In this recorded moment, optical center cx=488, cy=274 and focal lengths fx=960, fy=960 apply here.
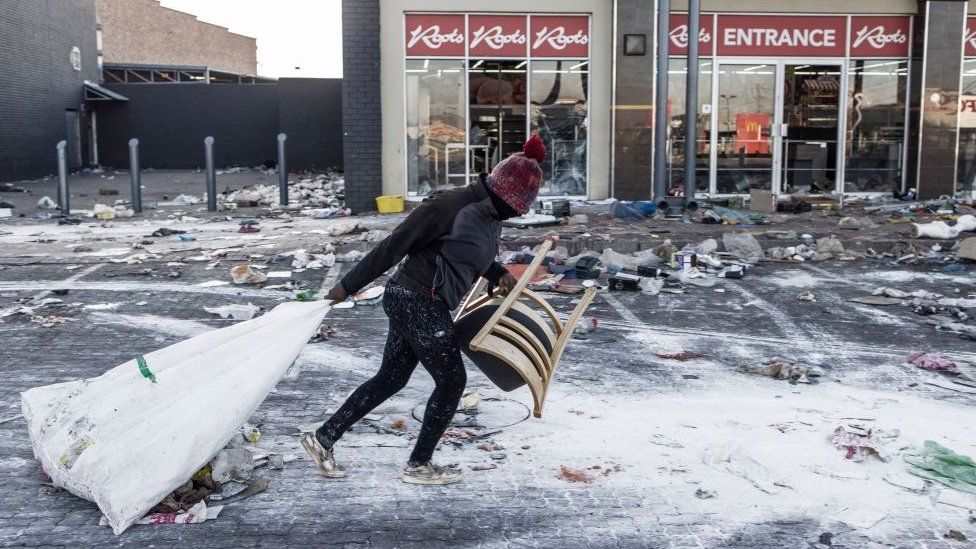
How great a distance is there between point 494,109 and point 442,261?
12864 mm

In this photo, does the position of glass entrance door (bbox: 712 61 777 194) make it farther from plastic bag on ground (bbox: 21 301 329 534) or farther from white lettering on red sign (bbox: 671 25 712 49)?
plastic bag on ground (bbox: 21 301 329 534)

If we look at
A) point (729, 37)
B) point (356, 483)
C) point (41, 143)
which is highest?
point (729, 37)

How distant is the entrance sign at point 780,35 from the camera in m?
17.7

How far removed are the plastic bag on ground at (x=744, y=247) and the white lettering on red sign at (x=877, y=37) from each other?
7.57 m

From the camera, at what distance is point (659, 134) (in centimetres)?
1605

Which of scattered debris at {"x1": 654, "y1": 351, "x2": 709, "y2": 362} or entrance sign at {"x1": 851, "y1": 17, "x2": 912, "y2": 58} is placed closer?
scattered debris at {"x1": 654, "y1": 351, "x2": 709, "y2": 362}

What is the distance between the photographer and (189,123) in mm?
32781

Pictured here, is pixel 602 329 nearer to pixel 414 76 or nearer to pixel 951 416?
pixel 951 416

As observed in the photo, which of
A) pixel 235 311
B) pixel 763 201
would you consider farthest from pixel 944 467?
pixel 763 201

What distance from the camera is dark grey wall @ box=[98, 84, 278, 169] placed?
3244cm

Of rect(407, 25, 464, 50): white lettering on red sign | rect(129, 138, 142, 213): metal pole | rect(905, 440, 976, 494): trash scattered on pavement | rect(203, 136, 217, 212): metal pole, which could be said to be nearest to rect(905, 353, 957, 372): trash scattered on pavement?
rect(905, 440, 976, 494): trash scattered on pavement

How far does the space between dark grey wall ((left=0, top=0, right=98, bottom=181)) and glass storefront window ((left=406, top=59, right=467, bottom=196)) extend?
14.4 metres

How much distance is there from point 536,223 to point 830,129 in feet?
24.4

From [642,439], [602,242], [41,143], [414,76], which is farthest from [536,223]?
[41,143]
